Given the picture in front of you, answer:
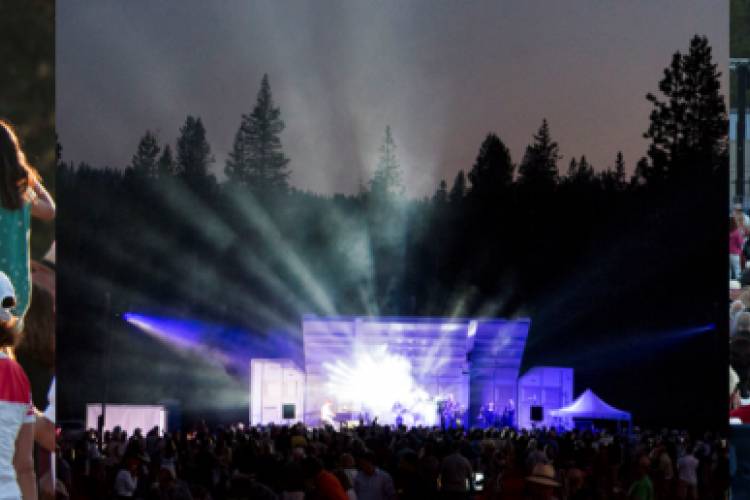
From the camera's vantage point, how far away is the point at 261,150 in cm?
2219

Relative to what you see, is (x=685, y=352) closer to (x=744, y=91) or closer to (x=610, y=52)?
(x=610, y=52)

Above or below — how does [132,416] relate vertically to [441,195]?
below

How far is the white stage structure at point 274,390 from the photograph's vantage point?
19.4 meters

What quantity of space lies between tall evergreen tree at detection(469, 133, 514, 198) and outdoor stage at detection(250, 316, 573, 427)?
12.6ft

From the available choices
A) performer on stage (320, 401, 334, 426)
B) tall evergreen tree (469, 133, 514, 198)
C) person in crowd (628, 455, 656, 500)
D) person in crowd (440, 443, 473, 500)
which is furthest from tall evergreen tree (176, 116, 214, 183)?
person in crowd (628, 455, 656, 500)

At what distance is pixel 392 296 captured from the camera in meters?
26.2

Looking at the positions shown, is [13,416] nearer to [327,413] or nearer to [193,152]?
[327,413]

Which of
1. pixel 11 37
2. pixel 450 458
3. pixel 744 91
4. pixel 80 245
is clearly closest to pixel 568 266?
pixel 80 245

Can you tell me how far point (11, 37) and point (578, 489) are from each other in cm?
528

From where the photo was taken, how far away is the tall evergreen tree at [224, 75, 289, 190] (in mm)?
20656

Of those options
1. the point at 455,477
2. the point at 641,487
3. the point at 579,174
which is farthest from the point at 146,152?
the point at 641,487

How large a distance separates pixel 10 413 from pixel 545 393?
15704 millimetres

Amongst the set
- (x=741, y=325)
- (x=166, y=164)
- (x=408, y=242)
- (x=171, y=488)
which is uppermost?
(x=166, y=164)

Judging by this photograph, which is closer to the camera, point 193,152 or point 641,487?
point 641,487
